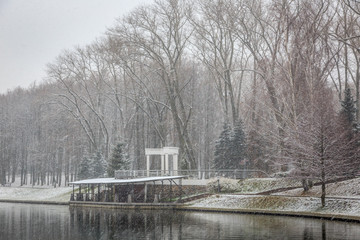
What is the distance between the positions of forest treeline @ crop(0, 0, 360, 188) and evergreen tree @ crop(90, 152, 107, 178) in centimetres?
100

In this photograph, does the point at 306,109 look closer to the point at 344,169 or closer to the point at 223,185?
the point at 344,169

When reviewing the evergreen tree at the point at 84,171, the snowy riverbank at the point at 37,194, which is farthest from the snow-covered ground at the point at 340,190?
the evergreen tree at the point at 84,171

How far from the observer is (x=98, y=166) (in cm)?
5509

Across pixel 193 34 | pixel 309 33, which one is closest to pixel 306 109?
pixel 309 33

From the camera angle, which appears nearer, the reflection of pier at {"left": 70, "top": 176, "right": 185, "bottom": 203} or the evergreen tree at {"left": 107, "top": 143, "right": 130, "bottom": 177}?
the reflection of pier at {"left": 70, "top": 176, "right": 185, "bottom": 203}

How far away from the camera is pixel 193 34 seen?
1858 inches

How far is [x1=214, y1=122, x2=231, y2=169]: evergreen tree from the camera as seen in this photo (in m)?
45.1

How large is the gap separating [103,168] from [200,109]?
47.2 feet

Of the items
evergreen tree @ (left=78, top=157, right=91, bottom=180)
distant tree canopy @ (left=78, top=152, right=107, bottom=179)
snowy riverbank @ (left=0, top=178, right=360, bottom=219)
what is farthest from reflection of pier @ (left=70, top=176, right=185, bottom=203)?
evergreen tree @ (left=78, top=157, right=91, bottom=180)

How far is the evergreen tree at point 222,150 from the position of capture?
4506 cm

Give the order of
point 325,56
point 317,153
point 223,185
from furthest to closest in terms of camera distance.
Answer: point 223,185, point 325,56, point 317,153

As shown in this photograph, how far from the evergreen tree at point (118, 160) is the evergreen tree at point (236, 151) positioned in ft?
33.1

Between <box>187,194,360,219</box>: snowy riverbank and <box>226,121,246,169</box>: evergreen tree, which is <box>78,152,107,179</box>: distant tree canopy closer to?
<box>226,121,246,169</box>: evergreen tree

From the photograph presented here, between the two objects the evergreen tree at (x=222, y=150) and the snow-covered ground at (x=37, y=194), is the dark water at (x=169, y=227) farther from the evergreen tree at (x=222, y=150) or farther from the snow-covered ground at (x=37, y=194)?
→ the snow-covered ground at (x=37, y=194)
